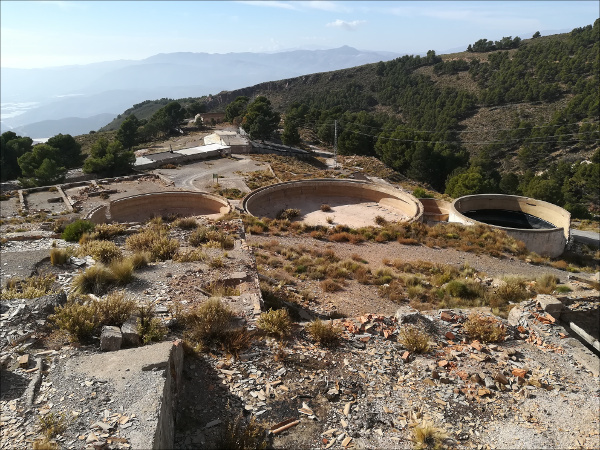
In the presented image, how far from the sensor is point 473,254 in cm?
1742

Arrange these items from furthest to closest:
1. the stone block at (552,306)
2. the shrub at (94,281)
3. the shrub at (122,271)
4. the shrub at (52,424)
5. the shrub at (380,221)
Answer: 1. the shrub at (380,221)
2. the stone block at (552,306)
3. the shrub at (122,271)
4. the shrub at (94,281)
5. the shrub at (52,424)

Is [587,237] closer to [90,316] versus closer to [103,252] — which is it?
[103,252]

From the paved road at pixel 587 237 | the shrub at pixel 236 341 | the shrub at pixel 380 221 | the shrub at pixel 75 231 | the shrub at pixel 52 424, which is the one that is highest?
the shrub at pixel 52 424

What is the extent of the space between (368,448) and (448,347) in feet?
11.8

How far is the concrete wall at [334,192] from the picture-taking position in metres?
24.2

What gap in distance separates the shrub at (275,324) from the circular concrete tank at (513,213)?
16.2 metres

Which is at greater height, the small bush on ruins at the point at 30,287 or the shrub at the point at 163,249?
the small bush on ruins at the point at 30,287

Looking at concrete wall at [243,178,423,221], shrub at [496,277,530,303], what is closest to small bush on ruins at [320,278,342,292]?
shrub at [496,277,530,303]

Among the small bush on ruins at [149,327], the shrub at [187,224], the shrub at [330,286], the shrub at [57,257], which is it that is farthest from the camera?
the shrub at [187,224]

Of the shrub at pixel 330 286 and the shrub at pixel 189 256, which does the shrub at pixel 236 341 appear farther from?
the shrub at pixel 330 286

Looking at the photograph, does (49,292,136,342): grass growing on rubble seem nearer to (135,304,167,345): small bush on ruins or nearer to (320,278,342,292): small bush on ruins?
(135,304,167,345): small bush on ruins

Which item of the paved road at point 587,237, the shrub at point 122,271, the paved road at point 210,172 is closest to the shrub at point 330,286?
the shrub at point 122,271

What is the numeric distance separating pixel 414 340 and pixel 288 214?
15.4 metres

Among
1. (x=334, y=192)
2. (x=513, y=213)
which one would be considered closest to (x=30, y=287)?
(x=334, y=192)
